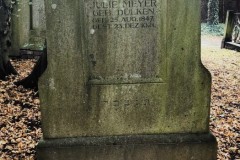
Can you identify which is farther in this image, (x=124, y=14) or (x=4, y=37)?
(x=4, y=37)

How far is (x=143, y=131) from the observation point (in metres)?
3.96

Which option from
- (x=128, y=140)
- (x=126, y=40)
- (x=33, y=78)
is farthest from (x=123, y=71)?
(x=33, y=78)

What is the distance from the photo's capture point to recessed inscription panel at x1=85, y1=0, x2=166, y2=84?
369 cm

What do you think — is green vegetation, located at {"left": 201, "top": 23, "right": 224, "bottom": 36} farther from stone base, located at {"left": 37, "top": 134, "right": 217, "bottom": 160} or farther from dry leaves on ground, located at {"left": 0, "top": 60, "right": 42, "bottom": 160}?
stone base, located at {"left": 37, "top": 134, "right": 217, "bottom": 160}

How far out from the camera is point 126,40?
3.76m

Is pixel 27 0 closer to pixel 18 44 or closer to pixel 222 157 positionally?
pixel 18 44

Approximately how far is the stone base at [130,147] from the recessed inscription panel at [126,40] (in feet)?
2.23

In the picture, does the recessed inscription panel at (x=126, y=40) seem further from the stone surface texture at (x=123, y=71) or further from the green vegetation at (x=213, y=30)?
the green vegetation at (x=213, y=30)

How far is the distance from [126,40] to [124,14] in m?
0.28

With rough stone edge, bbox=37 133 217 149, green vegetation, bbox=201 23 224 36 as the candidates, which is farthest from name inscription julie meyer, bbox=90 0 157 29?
green vegetation, bbox=201 23 224 36

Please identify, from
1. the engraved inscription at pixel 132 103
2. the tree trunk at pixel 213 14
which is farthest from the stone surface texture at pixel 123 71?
the tree trunk at pixel 213 14

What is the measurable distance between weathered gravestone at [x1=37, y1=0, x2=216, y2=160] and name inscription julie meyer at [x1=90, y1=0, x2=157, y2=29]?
10mm

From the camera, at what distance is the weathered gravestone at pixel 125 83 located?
12.1ft

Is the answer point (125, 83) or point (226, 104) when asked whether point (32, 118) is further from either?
point (226, 104)
